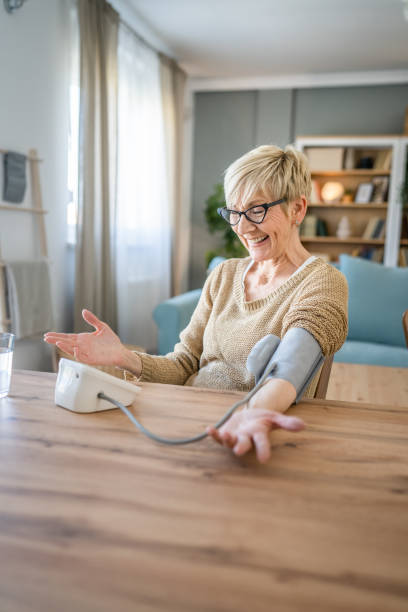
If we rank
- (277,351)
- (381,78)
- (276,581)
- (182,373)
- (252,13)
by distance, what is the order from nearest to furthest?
1. (276,581)
2. (277,351)
3. (182,373)
4. (252,13)
5. (381,78)

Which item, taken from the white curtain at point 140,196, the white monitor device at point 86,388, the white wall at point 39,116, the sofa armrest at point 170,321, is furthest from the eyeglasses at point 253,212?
→ the white curtain at point 140,196

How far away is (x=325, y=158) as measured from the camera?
5.07m

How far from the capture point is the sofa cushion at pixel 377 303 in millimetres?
3131

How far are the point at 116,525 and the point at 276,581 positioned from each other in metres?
0.16

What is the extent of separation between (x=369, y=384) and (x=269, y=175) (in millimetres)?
1656

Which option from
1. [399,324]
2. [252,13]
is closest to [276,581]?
[399,324]

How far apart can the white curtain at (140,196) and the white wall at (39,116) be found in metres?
0.66

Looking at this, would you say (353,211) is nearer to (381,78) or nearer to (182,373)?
(381,78)

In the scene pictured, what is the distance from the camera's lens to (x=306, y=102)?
5.33 m

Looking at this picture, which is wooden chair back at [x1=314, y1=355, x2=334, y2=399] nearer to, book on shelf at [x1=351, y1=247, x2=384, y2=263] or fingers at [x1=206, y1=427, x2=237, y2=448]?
fingers at [x1=206, y1=427, x2=237, y2=448]

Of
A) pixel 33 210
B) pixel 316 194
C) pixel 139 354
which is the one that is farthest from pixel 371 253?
pixel 139 354

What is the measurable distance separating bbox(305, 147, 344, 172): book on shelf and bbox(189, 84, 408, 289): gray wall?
0.34 m

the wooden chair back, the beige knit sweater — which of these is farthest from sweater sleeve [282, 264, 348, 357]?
the wooden chair back

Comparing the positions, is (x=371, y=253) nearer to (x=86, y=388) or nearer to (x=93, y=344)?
(x=93, y=344)
